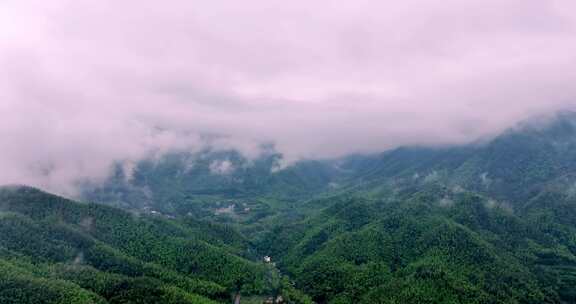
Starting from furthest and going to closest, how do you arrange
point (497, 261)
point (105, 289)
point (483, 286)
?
point (497, 261)
point (483, 286)
point (105, 289)

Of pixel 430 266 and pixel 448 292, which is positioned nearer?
pixel 448 292

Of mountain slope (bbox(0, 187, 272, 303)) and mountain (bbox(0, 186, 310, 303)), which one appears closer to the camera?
mountain (bbox(0, 186, 310, 303))

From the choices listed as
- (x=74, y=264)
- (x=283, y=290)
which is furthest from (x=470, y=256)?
(x=74, y=264)

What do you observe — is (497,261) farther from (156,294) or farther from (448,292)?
(156,294)

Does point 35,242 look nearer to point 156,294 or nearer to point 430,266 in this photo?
point 156,294

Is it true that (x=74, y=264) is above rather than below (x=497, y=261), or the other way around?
above

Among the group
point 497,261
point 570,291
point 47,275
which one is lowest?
point 570,291

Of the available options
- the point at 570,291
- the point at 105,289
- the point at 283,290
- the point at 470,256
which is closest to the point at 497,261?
the point at 470,256

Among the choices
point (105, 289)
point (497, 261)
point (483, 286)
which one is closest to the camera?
point (105, 289)

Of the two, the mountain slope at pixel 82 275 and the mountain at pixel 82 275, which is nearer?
the mountain at pixel 82 275
